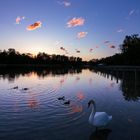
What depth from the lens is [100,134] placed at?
10312 millimetres

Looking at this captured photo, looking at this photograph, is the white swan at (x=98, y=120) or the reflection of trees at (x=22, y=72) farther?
the reflection of trees at (x=22, y=72)

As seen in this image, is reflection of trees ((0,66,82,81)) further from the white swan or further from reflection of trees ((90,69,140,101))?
the white swan

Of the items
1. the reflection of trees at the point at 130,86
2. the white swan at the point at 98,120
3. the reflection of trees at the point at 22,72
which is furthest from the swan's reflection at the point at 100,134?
the reflection of trees at the point at 22,72

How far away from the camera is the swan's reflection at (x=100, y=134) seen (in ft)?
32.5

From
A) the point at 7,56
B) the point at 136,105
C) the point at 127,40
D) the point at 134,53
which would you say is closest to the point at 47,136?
the point at 136,105

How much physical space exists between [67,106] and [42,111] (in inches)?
84.4

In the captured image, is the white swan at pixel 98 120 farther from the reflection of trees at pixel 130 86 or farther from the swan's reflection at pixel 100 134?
the reflection of trees at pixel 130 86

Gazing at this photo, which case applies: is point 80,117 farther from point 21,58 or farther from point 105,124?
point 21,58

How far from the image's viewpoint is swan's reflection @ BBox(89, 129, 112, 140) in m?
9.89

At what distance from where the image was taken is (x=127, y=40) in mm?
126438

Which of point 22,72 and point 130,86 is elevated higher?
point 130,86

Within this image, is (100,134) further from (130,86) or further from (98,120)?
(130,86)

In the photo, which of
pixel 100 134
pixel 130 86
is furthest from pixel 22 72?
pixel 100 134

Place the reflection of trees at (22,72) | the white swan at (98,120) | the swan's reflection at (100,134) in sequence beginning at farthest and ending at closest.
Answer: the reflection of trees at (22,72) < the white swan at (98,120) < the swan's reflection at (100,134)
